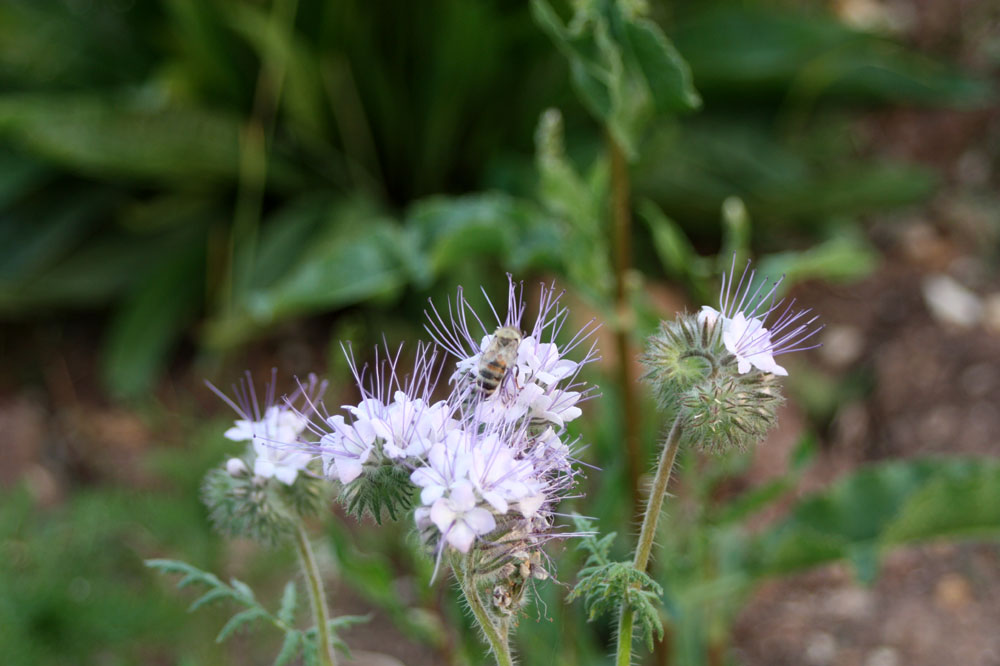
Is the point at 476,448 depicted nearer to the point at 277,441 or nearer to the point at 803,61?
the point at 277,441

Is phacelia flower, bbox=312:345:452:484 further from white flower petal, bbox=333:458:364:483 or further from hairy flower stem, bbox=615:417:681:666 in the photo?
hairy flower stem, bbox=615:417:681:666

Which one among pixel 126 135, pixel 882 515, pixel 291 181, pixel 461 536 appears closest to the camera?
pixel 461 536

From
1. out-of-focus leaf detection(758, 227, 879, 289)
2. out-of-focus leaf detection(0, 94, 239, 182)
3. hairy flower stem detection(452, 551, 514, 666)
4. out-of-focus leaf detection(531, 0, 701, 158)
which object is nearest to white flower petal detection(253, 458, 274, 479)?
hairy flower stem detection(452, 551, 514, 666)

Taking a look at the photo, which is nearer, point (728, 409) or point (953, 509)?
point (728, 409)

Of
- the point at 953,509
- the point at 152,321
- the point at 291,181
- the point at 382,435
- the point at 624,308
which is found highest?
the point at 291,181

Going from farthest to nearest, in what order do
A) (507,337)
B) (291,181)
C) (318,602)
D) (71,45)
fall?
(71,45), (291,181), (318,602), (507,337)

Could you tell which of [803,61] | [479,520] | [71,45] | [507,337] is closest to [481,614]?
[479,520]
